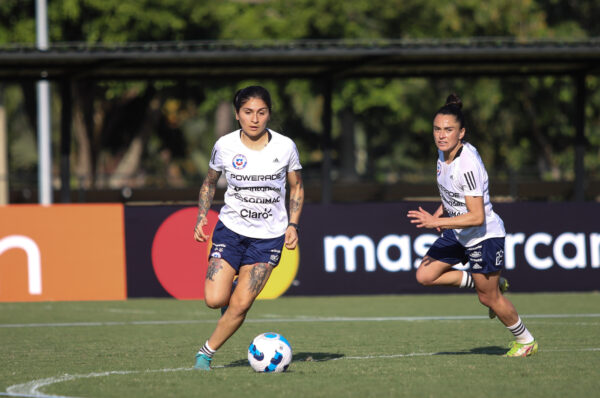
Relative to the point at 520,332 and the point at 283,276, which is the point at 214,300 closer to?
the point at 520,332

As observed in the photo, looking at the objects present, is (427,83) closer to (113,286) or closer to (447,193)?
(113,286)

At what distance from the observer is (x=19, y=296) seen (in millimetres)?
14266

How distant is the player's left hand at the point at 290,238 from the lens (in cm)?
771

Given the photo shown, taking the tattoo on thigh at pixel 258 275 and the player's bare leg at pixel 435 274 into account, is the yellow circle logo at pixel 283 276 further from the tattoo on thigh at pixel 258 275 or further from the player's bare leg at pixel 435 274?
the tattoo on thigh at pixel 258 275

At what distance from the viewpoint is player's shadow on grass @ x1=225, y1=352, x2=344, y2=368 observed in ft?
27.8

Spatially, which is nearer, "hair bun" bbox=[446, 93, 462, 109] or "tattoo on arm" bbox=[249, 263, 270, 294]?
"tattoo on arm" bbox=[249, 263, 270, 294]

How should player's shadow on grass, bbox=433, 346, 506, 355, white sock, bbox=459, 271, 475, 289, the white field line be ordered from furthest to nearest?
player's shadow on grass, bbox=433, 346, 506, 355, white sock, bbox=459, 271, 475, 289, the white field line

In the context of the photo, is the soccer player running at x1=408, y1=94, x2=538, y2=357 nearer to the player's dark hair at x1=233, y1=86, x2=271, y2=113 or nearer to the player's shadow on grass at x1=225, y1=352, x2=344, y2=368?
the player's shadow on grass at x1=225, y1=352, x2=344, y2=368

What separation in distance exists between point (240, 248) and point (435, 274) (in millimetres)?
1814

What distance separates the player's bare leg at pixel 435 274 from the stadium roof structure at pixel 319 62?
23.5 feet

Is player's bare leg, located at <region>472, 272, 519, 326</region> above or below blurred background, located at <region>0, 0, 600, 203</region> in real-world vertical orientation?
below

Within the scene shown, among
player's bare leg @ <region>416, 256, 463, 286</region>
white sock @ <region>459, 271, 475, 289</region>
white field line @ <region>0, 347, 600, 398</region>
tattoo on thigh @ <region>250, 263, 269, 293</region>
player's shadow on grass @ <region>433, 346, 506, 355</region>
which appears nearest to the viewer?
white field line @ <region>0, 347, 600, 398</region>

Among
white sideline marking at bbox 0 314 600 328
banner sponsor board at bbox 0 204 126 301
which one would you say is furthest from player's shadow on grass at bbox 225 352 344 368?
banner sponsor board at bbox 0 204 126 301

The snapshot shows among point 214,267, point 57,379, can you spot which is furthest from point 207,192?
point 57,379
